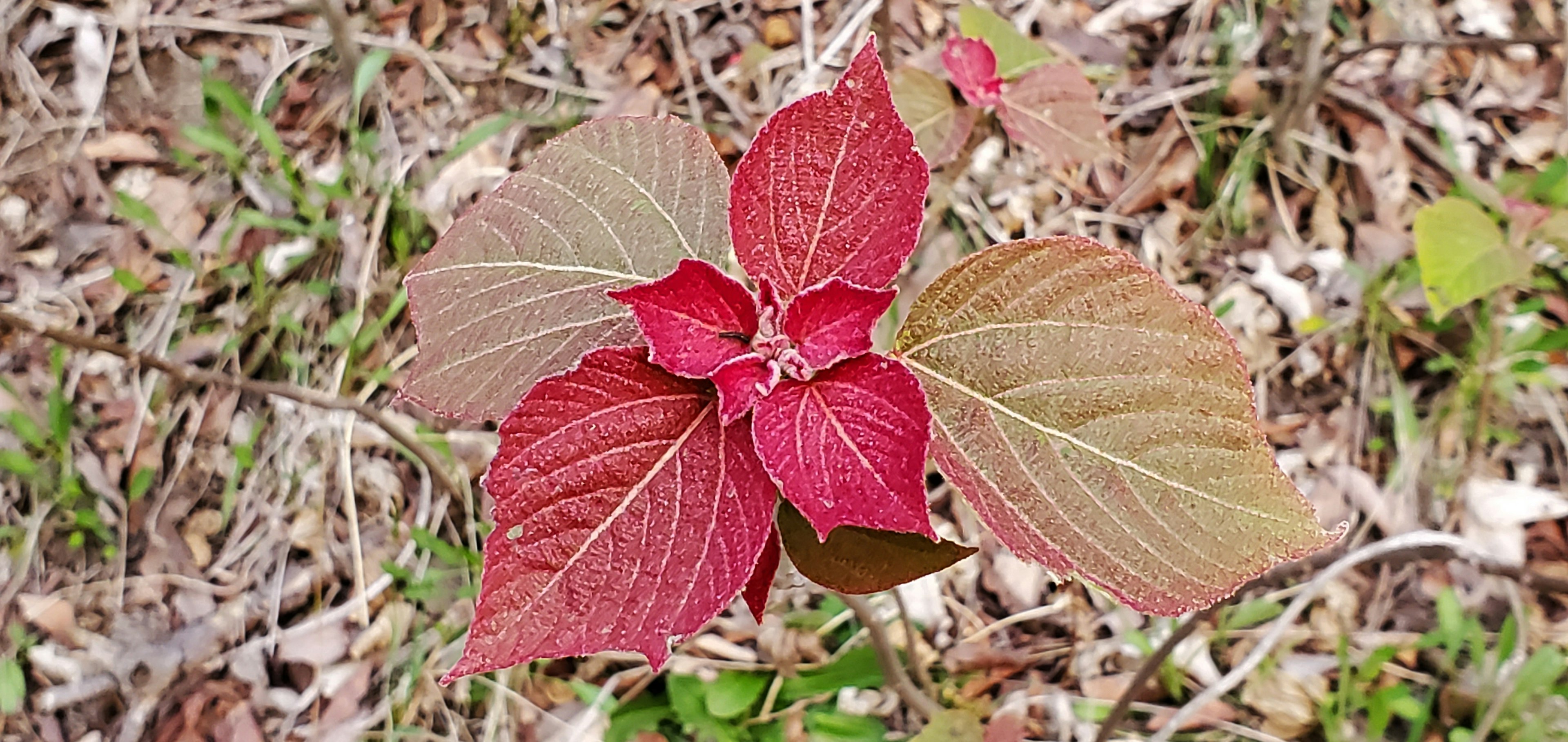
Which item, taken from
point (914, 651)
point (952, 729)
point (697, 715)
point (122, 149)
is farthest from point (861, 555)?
point (122, 149)

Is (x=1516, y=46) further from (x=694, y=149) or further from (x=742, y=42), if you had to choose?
(x=694, y=149)

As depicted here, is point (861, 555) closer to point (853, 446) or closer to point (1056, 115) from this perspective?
point (853, 446)

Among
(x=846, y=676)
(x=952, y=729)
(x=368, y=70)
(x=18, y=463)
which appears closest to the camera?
(x=952, y=729)

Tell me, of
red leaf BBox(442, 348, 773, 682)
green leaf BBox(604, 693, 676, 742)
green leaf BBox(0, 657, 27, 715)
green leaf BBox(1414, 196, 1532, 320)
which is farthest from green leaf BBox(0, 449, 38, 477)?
green leaf BBox(1414, 196, 1532, 320)

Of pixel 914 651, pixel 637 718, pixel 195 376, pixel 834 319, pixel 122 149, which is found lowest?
pixel 637 718

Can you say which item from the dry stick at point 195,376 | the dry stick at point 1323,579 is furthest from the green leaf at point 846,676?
the dry stick at point 195,376

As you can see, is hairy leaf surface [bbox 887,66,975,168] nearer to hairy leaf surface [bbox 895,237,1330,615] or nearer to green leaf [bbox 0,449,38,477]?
hairy leaf surface [bbox 895,237,1330,615]

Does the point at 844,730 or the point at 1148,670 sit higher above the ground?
the point at 1148,670
